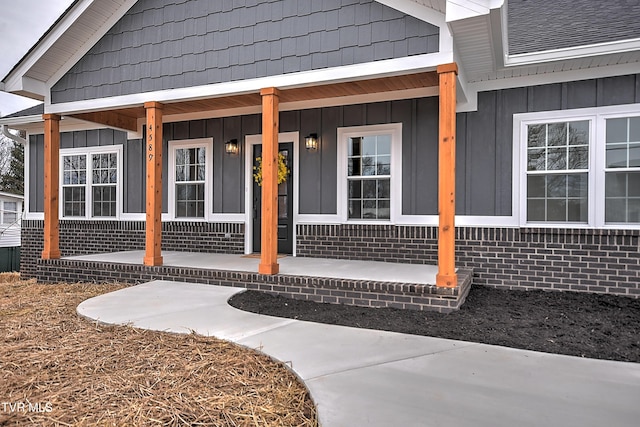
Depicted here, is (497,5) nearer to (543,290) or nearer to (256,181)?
(543,290)

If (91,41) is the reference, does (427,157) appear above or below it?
below

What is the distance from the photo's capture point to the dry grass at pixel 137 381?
218 cm

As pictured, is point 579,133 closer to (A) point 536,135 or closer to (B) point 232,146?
(A) point 536,135

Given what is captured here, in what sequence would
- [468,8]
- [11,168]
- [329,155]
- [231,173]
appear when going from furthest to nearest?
[11,168] < [231,173] < [329,155] < [468,8]

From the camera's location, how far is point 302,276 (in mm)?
5055

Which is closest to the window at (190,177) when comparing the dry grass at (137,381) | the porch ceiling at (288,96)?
the porch ceiling at (288,96)

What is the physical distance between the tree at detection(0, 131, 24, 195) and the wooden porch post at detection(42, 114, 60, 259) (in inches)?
845

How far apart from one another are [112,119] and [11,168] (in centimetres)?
2216

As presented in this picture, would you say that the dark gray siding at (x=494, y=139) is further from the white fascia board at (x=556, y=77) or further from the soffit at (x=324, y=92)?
the soffit at (x=324, y=92)

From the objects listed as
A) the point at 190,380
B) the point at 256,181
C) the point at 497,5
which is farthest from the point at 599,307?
the point at 256,181

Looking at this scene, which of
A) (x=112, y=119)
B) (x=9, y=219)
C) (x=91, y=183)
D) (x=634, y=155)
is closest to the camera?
(x=634, y=155)

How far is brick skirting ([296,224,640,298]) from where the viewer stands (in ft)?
17.2

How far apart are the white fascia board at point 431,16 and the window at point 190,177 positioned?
4402 millimetres

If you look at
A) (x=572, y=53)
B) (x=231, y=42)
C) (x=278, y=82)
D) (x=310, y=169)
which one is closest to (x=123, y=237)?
(x=310, y=169)
